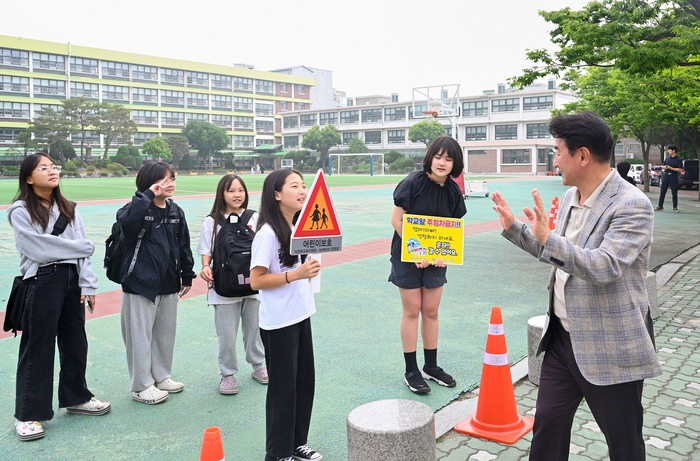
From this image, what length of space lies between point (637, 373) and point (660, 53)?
8671mm

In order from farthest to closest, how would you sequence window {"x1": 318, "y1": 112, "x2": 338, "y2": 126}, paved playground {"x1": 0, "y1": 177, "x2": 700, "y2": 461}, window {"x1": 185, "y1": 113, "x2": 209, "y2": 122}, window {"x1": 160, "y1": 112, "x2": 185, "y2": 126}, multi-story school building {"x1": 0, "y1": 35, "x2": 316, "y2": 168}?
window {"x1": 318, "y1": 112, "x2": 338, "y2": 126} → window {"x1": 185, "y1": 113, "x2": 209, "y2": 122} → window {"x1": 160, "y1": 112, "x2": 185, "y2": 126} → multi-story school building {"x1": 0, "y1": 35, "x2": 316, "y2": 168} → paved playground {"x1": 0, "y1": 177, "x2": 700, "y2": 461}

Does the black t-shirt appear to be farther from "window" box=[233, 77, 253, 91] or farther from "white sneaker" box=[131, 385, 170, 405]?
"window" box=[233, 77, 253, 91]

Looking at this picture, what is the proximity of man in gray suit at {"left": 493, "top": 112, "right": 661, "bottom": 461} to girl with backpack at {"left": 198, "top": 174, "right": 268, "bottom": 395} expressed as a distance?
2578 millimetres

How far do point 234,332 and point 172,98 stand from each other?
92.2m

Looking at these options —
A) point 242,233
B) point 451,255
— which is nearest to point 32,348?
point 242,233

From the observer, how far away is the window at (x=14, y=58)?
7362cm

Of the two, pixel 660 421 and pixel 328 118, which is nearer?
pixel 660 421

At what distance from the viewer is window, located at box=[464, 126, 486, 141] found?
262 feet

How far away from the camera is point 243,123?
10006 centimetres

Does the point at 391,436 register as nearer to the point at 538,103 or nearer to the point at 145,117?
the point at 538,103

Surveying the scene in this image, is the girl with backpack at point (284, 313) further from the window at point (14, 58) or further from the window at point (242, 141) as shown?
the window at point (242, 141)

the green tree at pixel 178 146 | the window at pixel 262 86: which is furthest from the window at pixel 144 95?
the window at pixel 262 86

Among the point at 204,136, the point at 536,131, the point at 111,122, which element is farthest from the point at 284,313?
the point at 204,136

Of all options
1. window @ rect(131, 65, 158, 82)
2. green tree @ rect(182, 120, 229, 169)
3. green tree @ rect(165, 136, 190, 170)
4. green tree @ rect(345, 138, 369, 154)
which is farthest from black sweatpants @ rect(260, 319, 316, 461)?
window @ rect(131, 65, 158, 82)
